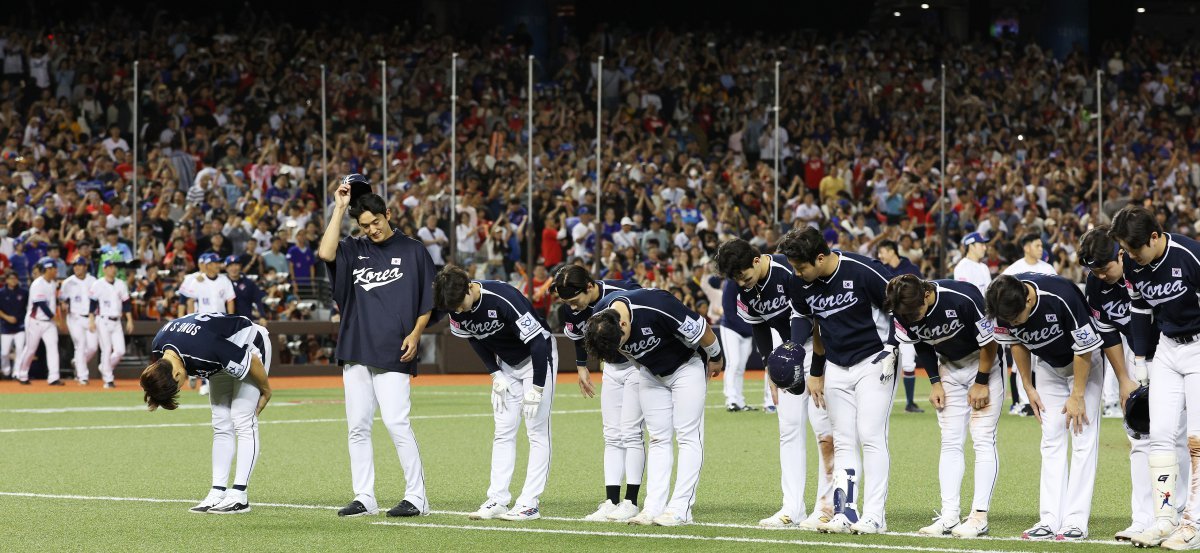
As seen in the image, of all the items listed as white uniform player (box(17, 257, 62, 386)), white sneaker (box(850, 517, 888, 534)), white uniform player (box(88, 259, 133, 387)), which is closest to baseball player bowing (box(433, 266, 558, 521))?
white sneaker (box(850, 517, 888, 534))

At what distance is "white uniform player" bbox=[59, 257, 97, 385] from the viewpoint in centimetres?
2317

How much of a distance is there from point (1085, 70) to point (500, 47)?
570 inches

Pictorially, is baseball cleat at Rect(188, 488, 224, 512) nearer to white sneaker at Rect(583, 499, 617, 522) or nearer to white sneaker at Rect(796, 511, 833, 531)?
white sneaker at Rect(583, 499, 617, 522)

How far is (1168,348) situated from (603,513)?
3.55 metres

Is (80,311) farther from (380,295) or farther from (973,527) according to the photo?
(973,527)

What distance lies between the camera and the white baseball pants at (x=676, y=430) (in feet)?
31.1

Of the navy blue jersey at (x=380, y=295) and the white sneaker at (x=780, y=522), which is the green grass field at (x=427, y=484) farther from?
the navy blue jersey at (x=380, y=295)

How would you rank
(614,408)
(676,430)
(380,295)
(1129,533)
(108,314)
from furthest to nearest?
1. (108,314)
2. (614,408)
3. (380,295)
4. (676,430)
5. (1129,533)

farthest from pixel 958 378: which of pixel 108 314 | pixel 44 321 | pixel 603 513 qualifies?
pixel 44 321

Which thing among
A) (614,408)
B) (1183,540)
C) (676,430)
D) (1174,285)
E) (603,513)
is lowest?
(603,513)

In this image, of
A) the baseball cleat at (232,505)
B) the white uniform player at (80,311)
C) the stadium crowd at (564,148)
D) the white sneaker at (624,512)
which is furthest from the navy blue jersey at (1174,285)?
the white uniform player at (80,311)

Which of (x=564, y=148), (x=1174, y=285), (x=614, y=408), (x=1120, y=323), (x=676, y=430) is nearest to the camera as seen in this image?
(x=1174, y=285)

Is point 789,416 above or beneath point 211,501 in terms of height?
above

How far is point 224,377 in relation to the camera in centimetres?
1020
